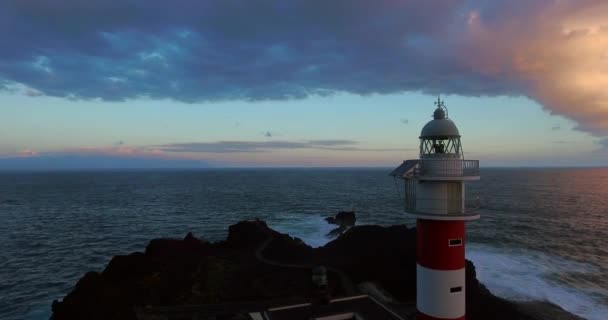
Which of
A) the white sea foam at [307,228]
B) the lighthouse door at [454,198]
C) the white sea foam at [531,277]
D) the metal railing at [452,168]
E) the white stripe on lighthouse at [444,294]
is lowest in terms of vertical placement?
the white sea foam at [531,277]

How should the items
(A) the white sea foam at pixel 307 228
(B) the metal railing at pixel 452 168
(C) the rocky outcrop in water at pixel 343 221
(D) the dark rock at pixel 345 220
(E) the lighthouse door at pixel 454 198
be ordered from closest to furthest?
(B) the metal railing at pixel 452 168 < (E) the lighthouse door at pixel 454 198 < (A) the white sea foam at pixel 307 228 < (C) the rocky outcrop in water at pixel 343 221 < (D) the dark rock at pixel 345 220

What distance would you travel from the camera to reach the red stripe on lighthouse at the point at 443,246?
10.9 metres

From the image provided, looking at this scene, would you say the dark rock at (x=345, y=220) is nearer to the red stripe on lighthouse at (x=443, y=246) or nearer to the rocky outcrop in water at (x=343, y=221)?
the rocky outcrop in water at (x=343, y=221)

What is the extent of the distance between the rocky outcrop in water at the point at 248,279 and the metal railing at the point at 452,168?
1295 centimetres

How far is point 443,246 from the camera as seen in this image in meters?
10.9

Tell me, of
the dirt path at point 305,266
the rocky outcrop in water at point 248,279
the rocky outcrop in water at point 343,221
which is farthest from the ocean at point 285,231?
the dirt path at point 305,266

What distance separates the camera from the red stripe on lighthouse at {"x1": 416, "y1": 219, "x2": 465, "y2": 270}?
1089 centimetres

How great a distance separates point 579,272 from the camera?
35531 mm

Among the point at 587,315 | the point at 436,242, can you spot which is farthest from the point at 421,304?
the point at 587,315

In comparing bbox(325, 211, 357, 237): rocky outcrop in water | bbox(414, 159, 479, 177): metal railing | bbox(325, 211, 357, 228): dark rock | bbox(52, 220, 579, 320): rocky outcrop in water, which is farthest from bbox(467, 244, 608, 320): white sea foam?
bbox(414, 159, 479, 177): metal railing

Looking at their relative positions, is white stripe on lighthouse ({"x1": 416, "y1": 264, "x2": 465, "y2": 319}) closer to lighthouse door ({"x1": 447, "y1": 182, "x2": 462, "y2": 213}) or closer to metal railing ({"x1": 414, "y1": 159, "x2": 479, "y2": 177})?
lighthouse door ({"x1": 447, "y1": 182, "x2": 462, "y2": 213})

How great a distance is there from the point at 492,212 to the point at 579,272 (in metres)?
34.7

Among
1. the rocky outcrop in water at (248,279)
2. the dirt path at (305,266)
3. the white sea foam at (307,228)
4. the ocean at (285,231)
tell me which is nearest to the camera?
the rocky outcrop in water at (248,279)

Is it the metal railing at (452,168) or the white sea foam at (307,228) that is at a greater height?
the metal railing at (452,168)
